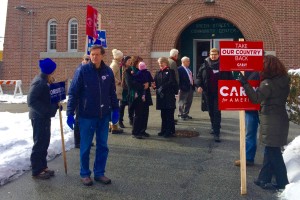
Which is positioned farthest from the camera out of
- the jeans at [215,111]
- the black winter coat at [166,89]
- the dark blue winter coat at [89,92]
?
the black winter coat at [166,89]

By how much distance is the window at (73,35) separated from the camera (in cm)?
1862

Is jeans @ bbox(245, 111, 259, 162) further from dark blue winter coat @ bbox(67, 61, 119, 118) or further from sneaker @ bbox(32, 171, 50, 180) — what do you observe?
sneaker @ bbox(32, 171, 50, 180)

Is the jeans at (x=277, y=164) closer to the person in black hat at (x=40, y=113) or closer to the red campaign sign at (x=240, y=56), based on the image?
the red campaign sign at (x=240, y=56)

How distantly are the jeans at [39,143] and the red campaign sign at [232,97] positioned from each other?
2.69m

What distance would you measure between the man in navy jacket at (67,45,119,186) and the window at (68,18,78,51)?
1418 centimetres

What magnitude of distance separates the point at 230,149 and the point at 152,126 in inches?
116

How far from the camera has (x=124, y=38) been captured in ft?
57.3

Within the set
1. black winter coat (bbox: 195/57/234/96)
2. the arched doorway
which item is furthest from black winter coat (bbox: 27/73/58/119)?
the arched doorway

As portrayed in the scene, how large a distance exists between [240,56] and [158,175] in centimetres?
223

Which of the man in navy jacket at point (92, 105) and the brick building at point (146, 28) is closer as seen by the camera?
the man in navy jacket at point (92, 105)

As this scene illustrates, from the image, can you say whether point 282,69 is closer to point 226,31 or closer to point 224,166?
point 224,166

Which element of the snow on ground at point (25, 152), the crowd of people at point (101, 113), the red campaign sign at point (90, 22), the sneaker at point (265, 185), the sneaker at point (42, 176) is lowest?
the sneaker at point (265, 185)

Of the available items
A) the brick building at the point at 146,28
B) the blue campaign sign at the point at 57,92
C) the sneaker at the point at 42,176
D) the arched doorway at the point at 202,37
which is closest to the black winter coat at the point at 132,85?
the blue campaign sign at the point at 57,92

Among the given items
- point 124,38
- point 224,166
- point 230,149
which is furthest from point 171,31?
point 224,166
